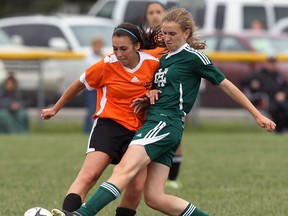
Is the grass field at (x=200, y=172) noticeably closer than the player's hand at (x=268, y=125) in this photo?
No

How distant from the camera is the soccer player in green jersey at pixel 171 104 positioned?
6.69 meters

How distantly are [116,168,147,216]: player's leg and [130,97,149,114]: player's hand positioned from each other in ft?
1.41

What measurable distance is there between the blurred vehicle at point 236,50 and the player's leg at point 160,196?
1233 cm

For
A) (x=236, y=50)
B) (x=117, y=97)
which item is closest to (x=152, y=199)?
(x=117, y=97)

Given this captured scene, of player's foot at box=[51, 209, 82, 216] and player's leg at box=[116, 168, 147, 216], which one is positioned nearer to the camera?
player's foot at box=[51, 209, 82, 216]

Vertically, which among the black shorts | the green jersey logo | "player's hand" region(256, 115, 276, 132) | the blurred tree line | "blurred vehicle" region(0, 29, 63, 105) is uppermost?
the green jersey logo

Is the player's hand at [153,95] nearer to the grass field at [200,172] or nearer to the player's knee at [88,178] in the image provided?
the player's knee at [88,178]

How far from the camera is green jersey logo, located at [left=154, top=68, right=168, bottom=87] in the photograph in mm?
6879

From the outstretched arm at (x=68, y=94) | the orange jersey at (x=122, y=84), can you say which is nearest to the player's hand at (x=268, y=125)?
the orange jersey at (x=122, y=84)

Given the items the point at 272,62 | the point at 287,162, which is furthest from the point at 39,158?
the point at 272,62

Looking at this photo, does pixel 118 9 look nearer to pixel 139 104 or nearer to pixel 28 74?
pixel 28 74

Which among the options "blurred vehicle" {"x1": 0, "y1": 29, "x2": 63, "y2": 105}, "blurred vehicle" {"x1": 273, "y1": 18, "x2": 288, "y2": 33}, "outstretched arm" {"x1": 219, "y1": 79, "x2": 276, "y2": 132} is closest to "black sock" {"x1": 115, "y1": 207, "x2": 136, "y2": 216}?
"outstretched arm" {"x1": 219, "y1": 79, "x2": 276, "y2": 132}

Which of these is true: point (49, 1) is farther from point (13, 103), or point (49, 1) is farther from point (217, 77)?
point (217, 77)

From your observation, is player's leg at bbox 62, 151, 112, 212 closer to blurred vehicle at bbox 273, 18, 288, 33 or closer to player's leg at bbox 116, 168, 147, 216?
player's leg at bbox 116, 168, 147, 216
